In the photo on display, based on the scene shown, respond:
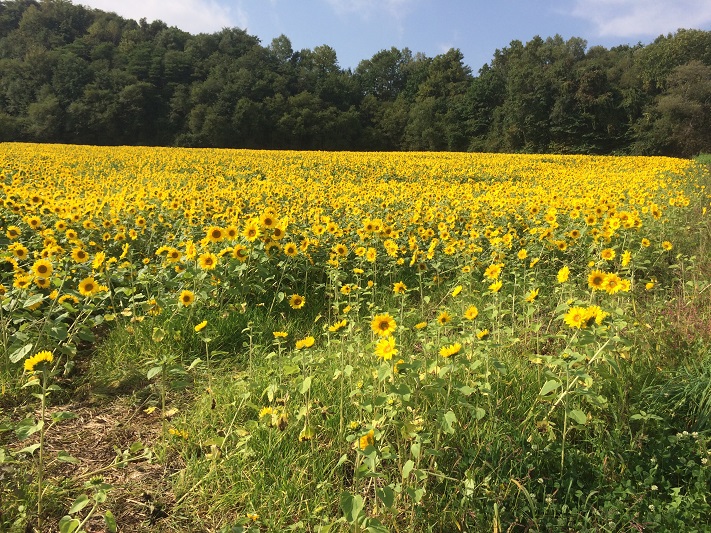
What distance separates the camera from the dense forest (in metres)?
40.1

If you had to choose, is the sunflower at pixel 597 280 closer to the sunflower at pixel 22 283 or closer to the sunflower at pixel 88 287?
the sunflower at pixel 88 287

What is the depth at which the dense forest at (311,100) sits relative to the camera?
40.1m

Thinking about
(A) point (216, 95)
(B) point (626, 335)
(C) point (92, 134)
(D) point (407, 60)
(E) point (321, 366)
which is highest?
(D) point (407, 60)

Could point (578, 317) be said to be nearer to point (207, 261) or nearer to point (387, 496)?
point (387, 496)

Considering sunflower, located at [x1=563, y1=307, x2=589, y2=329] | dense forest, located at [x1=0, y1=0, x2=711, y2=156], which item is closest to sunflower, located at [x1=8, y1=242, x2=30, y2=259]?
sunflower, located at [x1=563, y1=307, x2=589, y2=329]

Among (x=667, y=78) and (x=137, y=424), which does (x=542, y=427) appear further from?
(x=667, y=78)

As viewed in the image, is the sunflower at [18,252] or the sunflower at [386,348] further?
the sunflower at [18,252]

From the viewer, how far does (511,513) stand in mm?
1570

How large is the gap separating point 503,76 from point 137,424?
5713 centimetres

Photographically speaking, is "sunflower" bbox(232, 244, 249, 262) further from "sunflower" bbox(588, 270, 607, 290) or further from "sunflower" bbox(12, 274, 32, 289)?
"sunflower" bbox(588, 270, 607, 290)

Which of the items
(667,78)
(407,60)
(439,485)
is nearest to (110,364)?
(439,485)

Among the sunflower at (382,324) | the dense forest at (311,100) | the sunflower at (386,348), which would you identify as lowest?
the sunflower at (386,348)

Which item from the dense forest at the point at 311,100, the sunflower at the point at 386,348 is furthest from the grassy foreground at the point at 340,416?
the dense forest at the point at 311,100

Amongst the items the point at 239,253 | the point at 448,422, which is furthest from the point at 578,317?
the point at 239,253
